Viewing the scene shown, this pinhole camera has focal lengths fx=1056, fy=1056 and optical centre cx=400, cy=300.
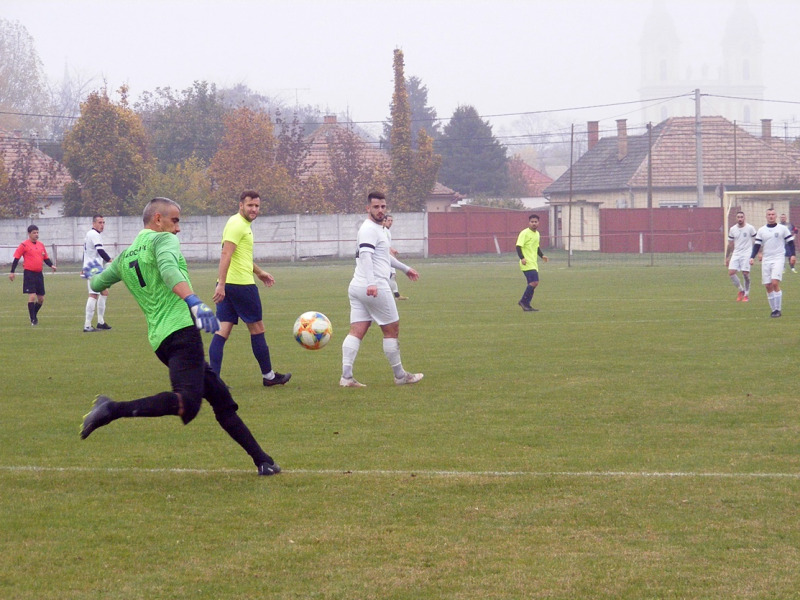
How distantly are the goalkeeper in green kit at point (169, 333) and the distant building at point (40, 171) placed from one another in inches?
2138

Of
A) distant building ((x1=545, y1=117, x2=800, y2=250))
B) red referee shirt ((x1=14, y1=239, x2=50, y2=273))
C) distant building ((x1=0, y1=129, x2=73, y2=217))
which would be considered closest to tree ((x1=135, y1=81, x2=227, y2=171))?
distant building ((x1=0, y1=129, x2=73, y2=217))

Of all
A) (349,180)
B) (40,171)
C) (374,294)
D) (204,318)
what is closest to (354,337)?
(374,294)

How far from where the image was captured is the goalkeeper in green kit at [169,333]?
6.47 m

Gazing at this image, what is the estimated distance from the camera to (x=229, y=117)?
62.0 m

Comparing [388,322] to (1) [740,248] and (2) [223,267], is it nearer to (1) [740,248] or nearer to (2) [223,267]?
(2) [223,267]

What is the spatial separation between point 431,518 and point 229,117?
191 ft

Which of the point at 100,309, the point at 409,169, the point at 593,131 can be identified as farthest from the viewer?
the point at 593,131

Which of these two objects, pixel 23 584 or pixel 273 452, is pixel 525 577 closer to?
pixel 23 584

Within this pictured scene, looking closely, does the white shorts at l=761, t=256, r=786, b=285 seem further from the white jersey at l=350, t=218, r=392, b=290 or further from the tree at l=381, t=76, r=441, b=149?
the tree at l=381, t=76, r=441, b=149

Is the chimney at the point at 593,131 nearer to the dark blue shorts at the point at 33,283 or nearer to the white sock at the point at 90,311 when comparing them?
the dark blue shorts at the point at 33,283

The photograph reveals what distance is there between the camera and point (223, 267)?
10.4m

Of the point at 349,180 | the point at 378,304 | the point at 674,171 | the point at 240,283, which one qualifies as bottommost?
the point at 378,304

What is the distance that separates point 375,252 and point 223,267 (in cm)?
160

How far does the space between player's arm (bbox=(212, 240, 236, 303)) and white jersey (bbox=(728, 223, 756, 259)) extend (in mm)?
15433
